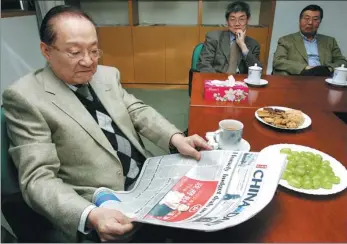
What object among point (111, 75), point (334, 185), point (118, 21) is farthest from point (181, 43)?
point (334, 185)

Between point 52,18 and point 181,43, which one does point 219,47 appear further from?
point 52,18

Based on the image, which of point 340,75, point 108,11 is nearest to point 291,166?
point 340,75

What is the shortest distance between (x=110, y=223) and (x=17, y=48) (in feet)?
9.19

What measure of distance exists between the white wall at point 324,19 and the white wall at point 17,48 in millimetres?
3052

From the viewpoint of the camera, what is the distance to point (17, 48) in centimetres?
283

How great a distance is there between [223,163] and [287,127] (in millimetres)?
468

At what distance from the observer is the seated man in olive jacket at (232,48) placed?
2410 mm

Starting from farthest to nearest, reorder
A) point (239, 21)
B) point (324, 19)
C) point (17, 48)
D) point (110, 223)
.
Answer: point (324, 19) → point (17, 48) → point (239, 21) → point (110, 223)

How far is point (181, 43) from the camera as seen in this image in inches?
156

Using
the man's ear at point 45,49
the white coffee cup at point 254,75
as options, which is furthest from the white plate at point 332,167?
the white coffee cup at point 254,75

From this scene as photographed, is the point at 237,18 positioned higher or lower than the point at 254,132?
higher

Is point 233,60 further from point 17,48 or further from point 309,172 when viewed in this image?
point 17,48

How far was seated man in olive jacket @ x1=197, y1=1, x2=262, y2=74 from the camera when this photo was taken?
2410mm

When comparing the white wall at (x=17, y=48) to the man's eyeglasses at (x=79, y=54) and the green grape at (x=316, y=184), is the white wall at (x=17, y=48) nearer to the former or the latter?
the man's eyeglasses at (x=79, y=54)
